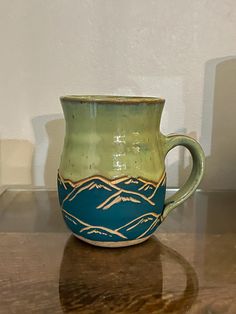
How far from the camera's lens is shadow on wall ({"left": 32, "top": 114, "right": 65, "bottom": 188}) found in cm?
69

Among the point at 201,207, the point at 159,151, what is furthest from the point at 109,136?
the point at 201,207

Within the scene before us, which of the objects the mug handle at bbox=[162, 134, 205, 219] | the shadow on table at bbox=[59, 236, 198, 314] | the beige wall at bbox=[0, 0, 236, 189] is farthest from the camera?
the beige wall at bbox=[0, 0, 236, 189]

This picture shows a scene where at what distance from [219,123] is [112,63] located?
8.2 inches

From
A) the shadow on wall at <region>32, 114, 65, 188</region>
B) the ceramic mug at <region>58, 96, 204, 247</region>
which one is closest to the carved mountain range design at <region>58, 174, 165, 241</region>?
the ceramic mug at <region>58, 96, 204, 247</region>

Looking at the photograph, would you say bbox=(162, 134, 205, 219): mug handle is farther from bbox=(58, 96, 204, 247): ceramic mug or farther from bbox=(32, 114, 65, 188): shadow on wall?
bbox=(32, 114, 65, 188): shadow on wall

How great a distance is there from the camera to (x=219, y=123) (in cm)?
70

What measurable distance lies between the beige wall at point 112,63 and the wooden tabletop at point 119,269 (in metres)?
0.17

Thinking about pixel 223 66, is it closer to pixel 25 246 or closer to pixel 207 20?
pixel 207 20

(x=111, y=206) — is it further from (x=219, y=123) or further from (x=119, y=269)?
(x=219, y=123)

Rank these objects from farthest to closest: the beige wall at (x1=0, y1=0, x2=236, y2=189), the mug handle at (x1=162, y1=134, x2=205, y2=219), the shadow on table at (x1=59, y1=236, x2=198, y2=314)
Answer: the beige wall at (x1=0, y1=0, x2=236, y2=189) → the mug handle at (x1=162, y1=134, x2=205, y2=219) → the shadow on table at (x1=59, y1=236, x2=198, y2=314)

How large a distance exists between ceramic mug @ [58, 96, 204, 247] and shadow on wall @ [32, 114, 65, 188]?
25 centimetres

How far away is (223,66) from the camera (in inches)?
26.8

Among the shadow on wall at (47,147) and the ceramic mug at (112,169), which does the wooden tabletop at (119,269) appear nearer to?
the ceramic mug at (112,169)

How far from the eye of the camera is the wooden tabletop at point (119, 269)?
1.15 feet
